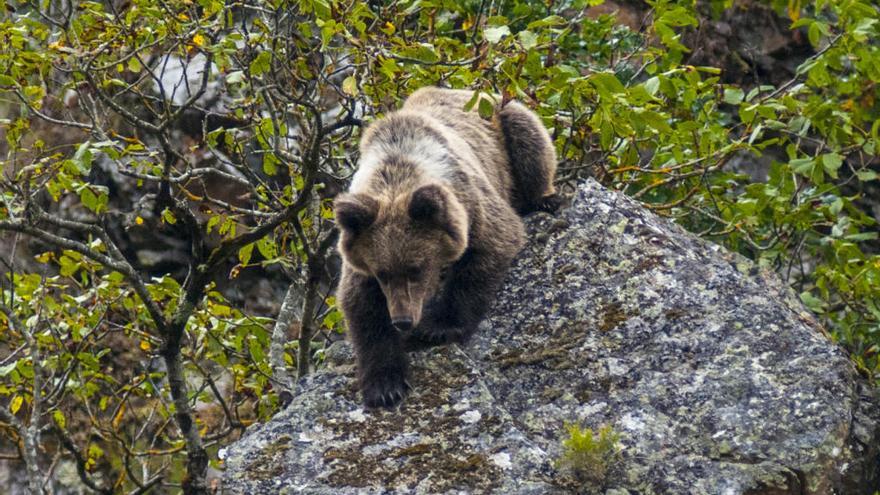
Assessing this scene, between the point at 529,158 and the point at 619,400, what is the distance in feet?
8.07

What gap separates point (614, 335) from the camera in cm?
572

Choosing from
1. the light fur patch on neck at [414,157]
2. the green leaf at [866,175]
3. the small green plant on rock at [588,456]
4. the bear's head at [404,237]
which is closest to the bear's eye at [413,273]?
the bear's head at [404,237]

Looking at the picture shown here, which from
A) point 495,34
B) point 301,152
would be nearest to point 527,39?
point 495,34

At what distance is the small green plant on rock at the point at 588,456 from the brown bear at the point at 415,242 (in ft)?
2.96

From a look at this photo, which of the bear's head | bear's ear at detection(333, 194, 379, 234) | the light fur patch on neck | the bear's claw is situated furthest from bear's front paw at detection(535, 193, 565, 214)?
the bear's claw

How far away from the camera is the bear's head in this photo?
19.9 ft

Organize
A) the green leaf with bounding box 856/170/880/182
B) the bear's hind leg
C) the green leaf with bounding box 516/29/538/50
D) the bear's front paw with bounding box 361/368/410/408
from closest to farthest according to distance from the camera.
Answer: the green leaf with bounding box 516/29/538/50 → the bear's front paw with bounding box 361/368/410/408 → the bear's hind leg → the green leaf with bounding box 856/170/880/182

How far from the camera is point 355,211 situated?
6086 millimetres

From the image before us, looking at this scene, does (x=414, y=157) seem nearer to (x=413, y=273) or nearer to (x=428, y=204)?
(x=428, y=204)

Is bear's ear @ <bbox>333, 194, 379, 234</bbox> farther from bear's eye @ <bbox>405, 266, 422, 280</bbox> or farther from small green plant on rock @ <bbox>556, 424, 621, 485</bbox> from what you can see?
small green plant on rock @ <bbox>556, 424, 621, 485</bbox>

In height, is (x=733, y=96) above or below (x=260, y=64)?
below

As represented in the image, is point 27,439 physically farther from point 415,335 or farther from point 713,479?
point 713,479

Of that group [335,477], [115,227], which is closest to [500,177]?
[335,477]

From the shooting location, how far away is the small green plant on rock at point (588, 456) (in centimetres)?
496
